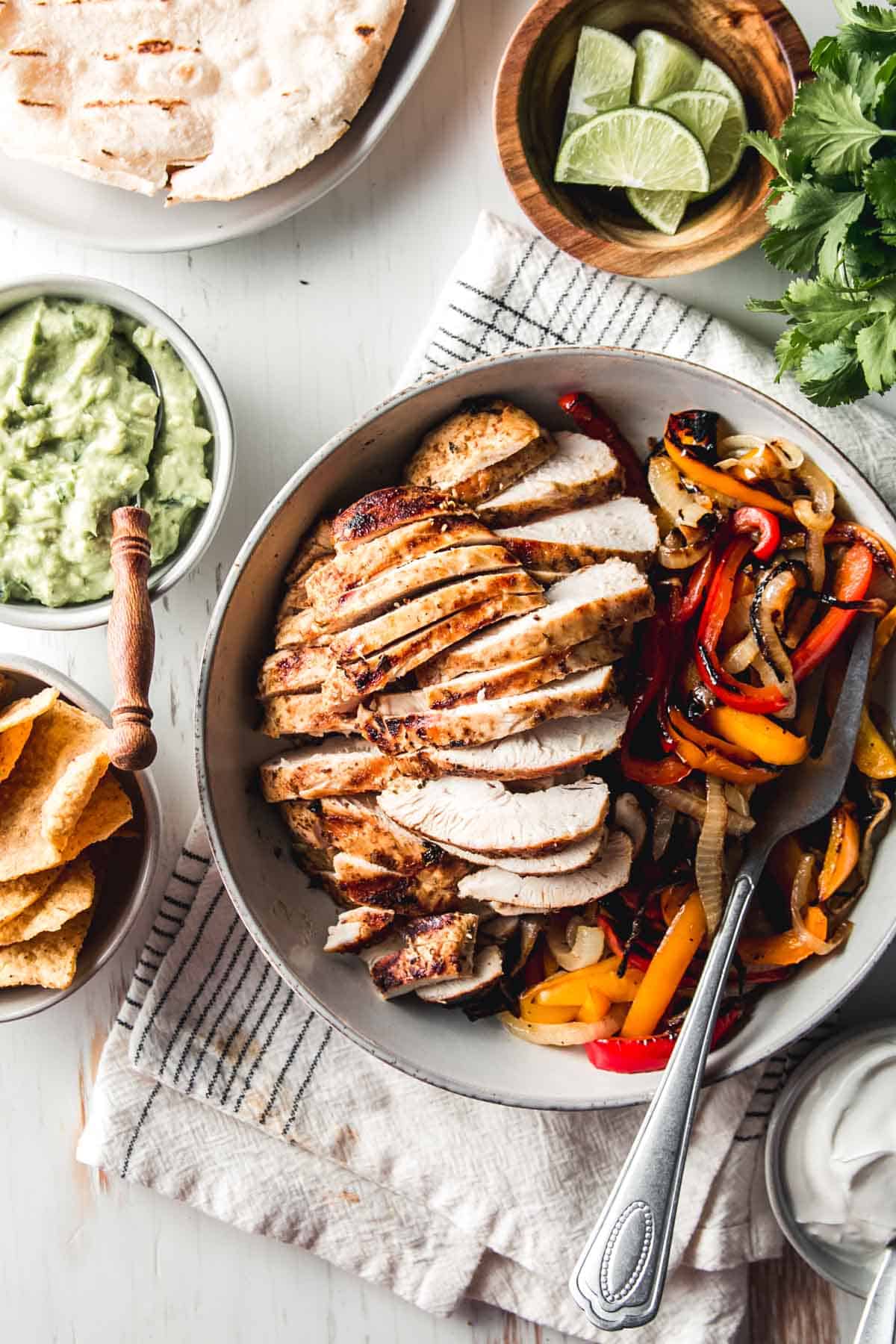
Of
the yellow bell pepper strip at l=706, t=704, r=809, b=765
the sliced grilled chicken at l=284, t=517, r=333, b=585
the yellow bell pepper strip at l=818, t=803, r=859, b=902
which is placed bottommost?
the yellow bell pepper strip at l=818, t=803, r=859, b=902

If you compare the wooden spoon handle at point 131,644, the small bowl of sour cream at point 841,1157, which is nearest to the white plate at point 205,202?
the wooden spoon handle at point 131,644

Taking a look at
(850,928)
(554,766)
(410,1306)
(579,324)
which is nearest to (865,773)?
(850,928)

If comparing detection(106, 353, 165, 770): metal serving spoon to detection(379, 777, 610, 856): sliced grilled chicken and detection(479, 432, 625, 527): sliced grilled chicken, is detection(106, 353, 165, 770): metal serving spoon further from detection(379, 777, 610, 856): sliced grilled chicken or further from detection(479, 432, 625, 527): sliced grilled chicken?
detection(479, 432, 625, 527): sliced grilled chicken

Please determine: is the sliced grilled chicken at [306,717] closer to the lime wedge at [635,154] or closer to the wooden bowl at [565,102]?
the wooden bowl at [565,102]

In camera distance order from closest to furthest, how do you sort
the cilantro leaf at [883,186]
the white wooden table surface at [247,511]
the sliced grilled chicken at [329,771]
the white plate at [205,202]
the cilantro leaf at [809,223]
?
the cilantro leaf at [883,186], the cilantro leaf at [809,223], the sliced grilled chicken at [329,771], the white plate at [205,202], the white wooden table surface at [247,511]

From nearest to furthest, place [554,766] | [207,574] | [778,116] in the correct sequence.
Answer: [554,766], [778,116], [207,574]

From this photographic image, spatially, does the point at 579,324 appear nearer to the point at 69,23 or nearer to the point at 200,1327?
the point at 69,23

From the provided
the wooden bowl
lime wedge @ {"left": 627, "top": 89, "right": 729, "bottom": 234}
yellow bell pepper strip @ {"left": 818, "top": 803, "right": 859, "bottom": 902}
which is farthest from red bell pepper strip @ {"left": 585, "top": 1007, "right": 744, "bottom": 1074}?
lime wedge @ {"left": 627, "top": 89, "right": 729, "bottom": 234}
